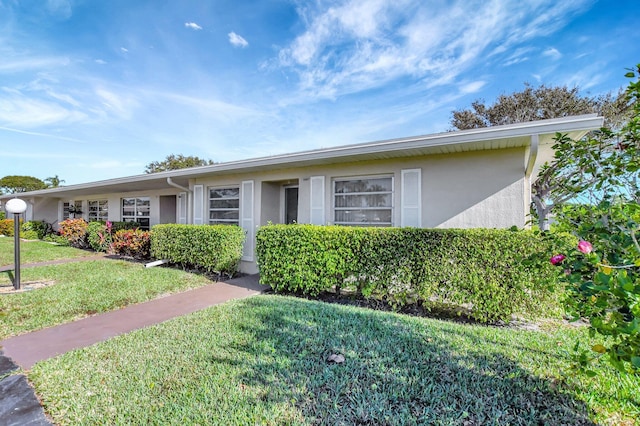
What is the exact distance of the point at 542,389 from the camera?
2.47 m

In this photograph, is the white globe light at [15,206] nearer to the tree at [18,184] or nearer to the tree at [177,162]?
the tree at [177,162]

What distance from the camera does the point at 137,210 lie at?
47.5 ft

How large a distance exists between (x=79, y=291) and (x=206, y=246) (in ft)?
8.85

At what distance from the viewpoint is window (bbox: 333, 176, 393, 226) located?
6.50 m

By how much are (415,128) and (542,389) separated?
12617 millimetres

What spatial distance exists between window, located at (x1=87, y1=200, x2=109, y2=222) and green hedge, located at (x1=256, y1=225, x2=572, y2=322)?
48.5 ft

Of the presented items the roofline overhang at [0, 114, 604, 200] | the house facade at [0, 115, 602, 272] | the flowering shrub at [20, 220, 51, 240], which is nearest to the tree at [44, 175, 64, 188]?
the flowering shrub at [20, 220, 51, 240]

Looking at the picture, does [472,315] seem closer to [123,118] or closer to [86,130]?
[123,118]

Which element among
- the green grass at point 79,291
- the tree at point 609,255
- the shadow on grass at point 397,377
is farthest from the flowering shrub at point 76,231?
the tree at point 609,255

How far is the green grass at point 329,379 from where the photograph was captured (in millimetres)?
2172

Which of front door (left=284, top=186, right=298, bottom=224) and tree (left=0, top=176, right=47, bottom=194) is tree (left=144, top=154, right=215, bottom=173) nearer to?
tree (left=0, top=176, right=47, bottom=194)

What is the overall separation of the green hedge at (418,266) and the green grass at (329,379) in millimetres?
613

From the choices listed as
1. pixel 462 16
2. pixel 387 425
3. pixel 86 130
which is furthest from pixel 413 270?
pixel 86 130

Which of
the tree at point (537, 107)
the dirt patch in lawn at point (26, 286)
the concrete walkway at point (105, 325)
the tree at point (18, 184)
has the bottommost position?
the concrete walkway at point (105, 325)
